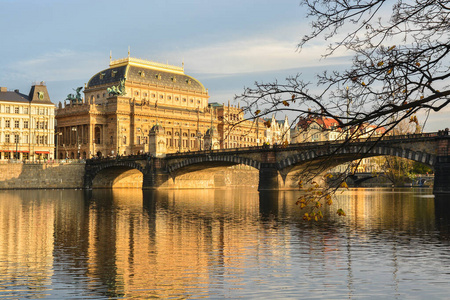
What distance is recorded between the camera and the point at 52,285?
2356cm

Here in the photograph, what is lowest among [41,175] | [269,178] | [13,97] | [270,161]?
[269,178]

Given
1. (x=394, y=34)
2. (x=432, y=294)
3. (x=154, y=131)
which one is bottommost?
(x=432, y=294)

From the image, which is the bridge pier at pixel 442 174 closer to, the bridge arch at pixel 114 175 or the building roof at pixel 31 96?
the bridge arch at pixel 114 175

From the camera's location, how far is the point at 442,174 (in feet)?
300

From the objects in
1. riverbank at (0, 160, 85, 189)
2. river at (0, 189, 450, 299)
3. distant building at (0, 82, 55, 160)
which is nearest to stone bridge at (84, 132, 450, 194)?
riverbank at (0, 160, 85, 189)

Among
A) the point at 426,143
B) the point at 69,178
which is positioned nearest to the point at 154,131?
the point at 69,178

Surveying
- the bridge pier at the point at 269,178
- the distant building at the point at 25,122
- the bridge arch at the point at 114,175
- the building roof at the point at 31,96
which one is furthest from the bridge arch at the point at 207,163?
the building roof at the point at 31,96

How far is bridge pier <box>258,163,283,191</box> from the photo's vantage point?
11600cm

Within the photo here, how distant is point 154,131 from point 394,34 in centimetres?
13227

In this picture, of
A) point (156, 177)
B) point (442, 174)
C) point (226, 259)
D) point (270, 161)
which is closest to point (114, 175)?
point (156, 177)

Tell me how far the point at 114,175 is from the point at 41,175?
59.5ft

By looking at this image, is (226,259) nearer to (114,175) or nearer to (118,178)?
(114,175)

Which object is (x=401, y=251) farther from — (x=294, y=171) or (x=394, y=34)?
(x=294, y=171)

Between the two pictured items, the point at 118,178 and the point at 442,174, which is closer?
the point at 442,174
